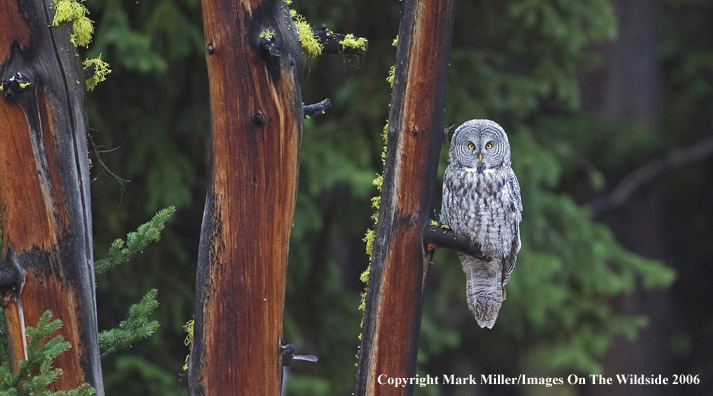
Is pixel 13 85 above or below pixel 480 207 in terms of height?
above

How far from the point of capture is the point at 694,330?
10250 mm

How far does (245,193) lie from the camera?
250 centimetres

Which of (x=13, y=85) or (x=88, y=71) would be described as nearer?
(x=13, y=85)

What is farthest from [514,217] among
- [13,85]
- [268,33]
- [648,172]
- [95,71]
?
[648,172]

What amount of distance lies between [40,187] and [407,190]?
111cm

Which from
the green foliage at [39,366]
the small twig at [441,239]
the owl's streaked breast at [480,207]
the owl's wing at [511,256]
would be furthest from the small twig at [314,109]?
the owl's wing at [511,256]

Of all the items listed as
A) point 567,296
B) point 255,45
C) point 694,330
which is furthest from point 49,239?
point 694,330

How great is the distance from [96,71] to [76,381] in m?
1.00

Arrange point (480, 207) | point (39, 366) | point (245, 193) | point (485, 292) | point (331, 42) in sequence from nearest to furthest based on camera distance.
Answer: point (39, 366)
point (245, 193)
point (331, 42)
point (480, 207)
point (485, 292)

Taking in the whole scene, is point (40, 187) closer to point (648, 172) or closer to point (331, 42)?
point (331, 42)

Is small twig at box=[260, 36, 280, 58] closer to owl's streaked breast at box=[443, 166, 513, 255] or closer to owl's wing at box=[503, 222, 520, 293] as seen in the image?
owl's streaked breast at box=[443, 166, 513, 255]

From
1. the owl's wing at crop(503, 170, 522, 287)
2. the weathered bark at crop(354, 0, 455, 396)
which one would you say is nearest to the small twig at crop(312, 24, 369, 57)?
the weathered bark at crop(354, 0, 455, 396)

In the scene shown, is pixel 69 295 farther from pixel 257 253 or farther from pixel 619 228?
pixel 619 228

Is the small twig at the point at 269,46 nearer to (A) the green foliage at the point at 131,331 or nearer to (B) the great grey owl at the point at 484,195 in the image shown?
(A) the green foliage at the point at 131,331
